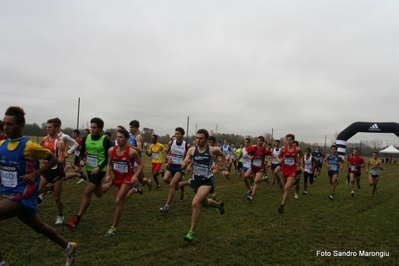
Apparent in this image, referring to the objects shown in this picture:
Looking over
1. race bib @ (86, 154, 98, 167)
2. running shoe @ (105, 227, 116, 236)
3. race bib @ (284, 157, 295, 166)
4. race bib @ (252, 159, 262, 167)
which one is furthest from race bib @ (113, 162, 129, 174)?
race bib @ (252, 159, 262, 167)

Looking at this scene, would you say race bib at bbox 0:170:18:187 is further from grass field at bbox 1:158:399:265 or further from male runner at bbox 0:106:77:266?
grass field at bbox 1:158:399:265

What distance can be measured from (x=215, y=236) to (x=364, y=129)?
343 cm

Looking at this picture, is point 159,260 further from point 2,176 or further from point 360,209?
point 360,209

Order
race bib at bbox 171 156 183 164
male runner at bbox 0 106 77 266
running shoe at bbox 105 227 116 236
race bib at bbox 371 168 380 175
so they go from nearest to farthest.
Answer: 1. male runner at bbox 0 106 77 266
2. running shoe at bbox 105 227 116 236
3. race bib at bbox 171 156 183 164
4. race bib at bbox 371 168 380 175

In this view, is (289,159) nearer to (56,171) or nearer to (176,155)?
(176,155)

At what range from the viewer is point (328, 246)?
18.4 feet

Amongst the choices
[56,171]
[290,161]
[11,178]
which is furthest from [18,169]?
[290,161]

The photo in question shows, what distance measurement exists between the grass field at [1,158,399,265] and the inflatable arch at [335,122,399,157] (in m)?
1.93

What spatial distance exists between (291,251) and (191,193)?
6180mm

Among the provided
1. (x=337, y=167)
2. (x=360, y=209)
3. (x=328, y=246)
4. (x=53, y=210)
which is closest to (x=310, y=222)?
(x=328, y=246)

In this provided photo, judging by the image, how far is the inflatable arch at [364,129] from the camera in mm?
5438

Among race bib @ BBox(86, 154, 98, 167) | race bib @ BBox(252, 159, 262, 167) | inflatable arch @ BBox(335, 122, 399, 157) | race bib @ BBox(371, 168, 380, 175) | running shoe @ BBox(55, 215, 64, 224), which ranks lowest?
running shoe @ BBox(55, 215, 64, 224)

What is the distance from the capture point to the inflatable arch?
5.44 m

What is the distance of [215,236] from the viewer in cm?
589
